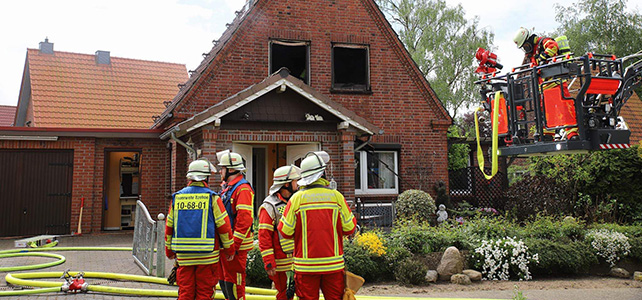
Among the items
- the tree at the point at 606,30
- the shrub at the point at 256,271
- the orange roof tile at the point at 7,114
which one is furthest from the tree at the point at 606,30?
the orange roof tile at the point at 7,114

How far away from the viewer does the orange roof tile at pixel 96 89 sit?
1455cm

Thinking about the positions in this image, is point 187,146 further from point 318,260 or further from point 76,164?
point 318,260

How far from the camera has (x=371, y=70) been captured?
542 inches

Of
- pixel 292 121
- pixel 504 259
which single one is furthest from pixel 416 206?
pixel 504 259

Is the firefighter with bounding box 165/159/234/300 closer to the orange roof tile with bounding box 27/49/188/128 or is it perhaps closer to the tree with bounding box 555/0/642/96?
the orange roof tile with bounding box 27/49/188/128

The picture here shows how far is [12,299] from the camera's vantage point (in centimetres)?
590

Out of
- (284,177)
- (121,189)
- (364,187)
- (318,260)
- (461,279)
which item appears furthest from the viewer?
(121,189)

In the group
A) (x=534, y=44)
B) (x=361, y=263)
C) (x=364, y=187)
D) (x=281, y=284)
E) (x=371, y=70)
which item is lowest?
(x=361, y=263)

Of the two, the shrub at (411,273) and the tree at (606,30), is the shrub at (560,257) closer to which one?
the shrub at (411,273)

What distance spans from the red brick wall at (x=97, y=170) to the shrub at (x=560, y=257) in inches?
359

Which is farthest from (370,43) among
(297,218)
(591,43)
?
(591,43)

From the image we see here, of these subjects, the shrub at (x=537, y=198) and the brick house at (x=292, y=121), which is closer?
the brick house at (x=292, y=121)

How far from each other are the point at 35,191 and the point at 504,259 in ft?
37.0

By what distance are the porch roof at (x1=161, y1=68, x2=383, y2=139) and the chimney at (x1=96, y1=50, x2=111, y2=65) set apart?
9300mm
